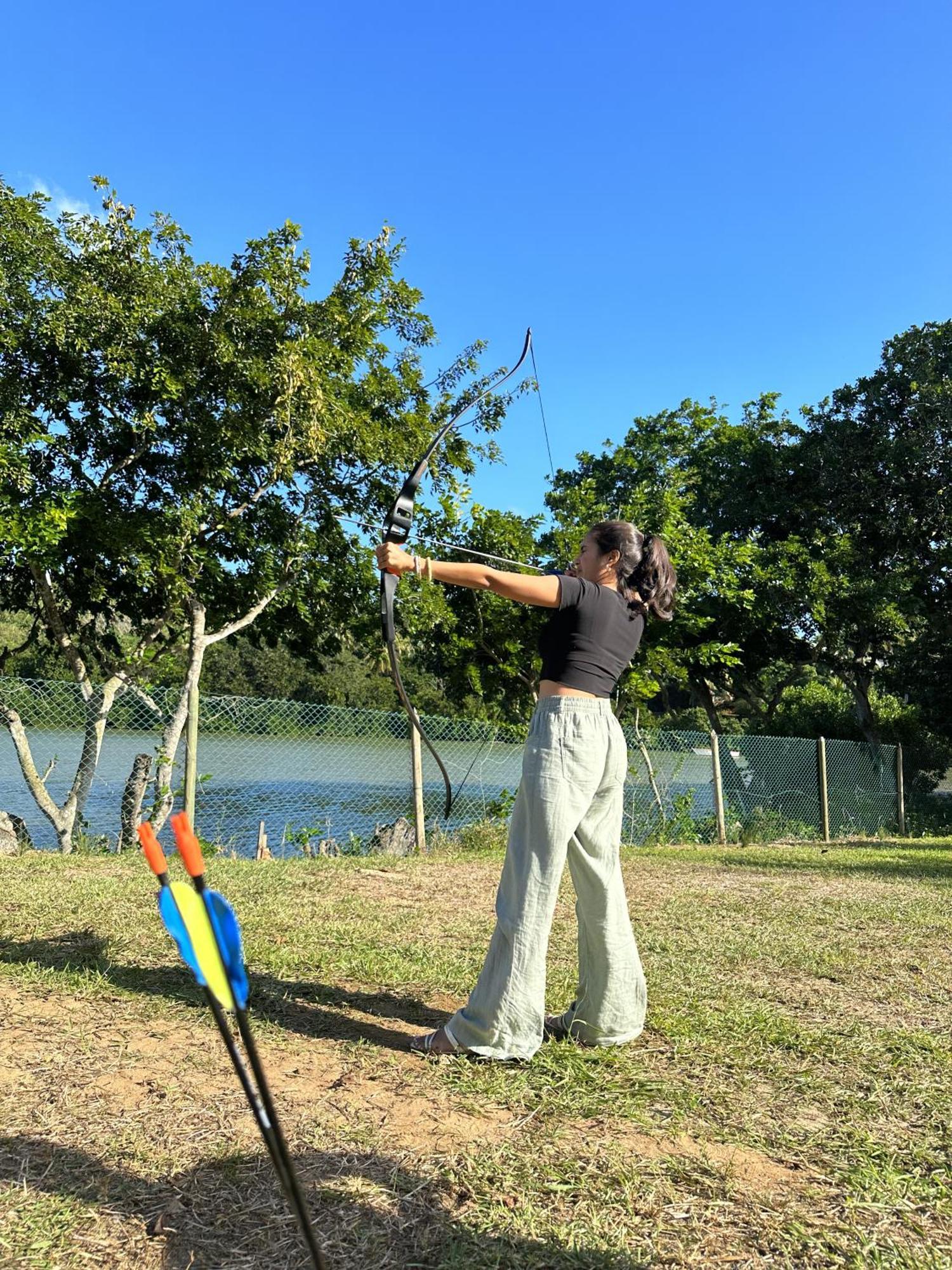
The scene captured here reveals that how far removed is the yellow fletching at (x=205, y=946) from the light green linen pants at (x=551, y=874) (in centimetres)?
155

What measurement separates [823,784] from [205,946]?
40.3 ft

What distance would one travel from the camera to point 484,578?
2396 millimetres

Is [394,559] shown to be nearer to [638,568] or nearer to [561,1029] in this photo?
[638,568]

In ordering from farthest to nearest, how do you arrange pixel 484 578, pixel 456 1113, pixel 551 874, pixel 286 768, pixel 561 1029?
pixel 286 768 → pixel 561 1029 → pixel 551 874 → pixel 484 578 → pixel 456 1113

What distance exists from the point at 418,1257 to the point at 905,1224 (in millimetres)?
1019

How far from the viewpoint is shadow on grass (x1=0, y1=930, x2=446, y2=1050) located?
2.87m

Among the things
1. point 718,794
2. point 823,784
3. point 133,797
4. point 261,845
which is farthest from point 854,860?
point 133,797

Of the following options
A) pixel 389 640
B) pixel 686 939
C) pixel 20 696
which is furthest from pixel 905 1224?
pixel 20 696

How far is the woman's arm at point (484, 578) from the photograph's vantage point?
240 centimetres

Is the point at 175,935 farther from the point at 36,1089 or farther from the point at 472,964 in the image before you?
the point at 472,964

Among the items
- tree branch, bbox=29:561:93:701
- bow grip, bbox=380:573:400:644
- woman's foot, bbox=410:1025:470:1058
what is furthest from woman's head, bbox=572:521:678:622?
tree branch, bbox=29:561:93:701

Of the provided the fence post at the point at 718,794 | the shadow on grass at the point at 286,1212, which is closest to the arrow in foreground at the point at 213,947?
the shadow on grass at the point at 286,1212

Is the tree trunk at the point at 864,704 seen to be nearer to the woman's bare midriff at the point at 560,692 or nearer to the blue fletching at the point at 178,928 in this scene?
the woman's bare midriff at the point at 560,692

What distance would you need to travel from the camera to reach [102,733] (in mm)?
7801
